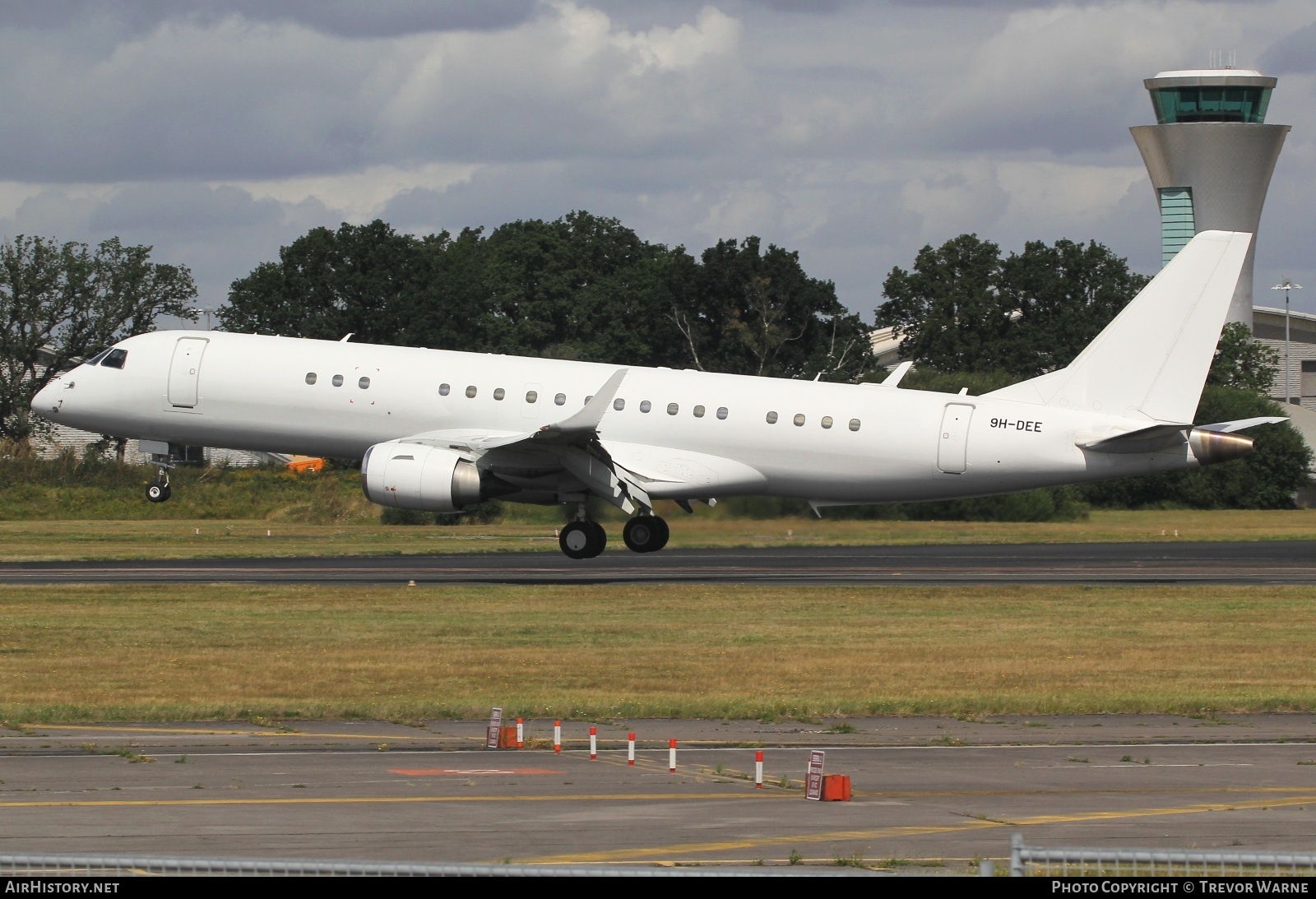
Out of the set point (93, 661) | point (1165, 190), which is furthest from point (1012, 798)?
point (1165, 190)

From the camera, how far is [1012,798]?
1415 centimetres

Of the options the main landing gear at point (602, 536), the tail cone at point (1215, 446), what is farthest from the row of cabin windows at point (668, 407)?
the tail cone at point (1215, 446)

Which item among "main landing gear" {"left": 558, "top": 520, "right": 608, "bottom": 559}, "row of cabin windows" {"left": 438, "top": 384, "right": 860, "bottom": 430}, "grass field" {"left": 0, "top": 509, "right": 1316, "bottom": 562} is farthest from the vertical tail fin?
"main landing gear" {"left": 558, "top": 520, "right": 608, "bottom": 559}

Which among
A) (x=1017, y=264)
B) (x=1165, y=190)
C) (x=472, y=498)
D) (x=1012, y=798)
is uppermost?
(x=1165, y=190)

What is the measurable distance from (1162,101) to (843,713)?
122535 millimetres

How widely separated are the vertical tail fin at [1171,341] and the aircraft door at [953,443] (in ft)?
8.34

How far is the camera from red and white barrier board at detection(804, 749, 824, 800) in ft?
45.6

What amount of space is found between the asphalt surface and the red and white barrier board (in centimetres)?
17

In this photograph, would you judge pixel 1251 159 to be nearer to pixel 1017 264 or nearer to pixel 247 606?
pixel 1017 264

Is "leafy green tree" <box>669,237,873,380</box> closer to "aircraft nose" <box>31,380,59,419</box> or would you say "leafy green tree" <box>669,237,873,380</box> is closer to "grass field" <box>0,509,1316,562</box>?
"grass field" <box>0,509,1316,562</box>

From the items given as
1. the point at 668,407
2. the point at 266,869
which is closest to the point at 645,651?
the point at 668,407

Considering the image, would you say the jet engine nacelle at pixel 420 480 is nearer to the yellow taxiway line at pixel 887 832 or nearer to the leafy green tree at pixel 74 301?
the yellow taxiway line at pixel 887 832
